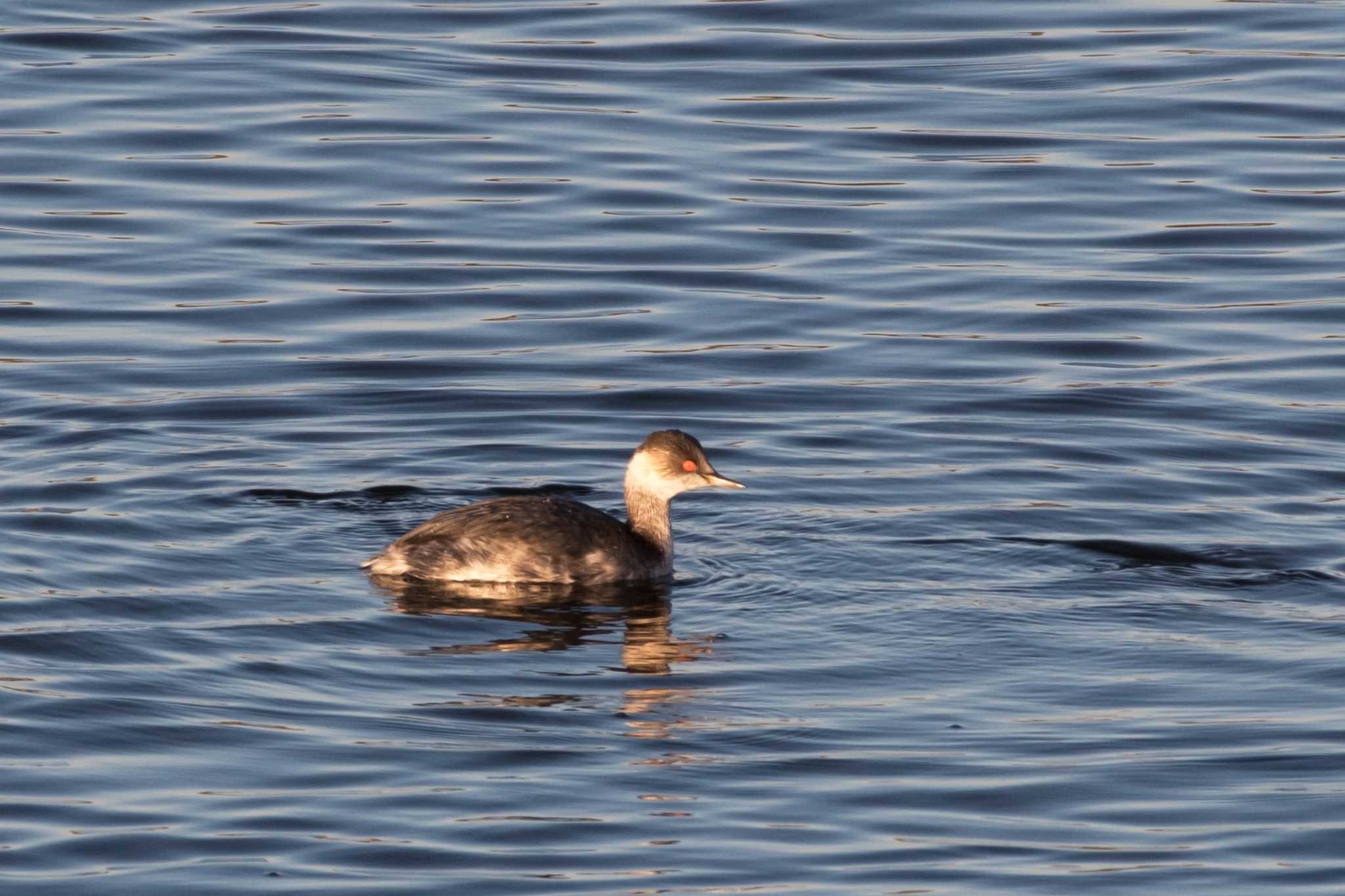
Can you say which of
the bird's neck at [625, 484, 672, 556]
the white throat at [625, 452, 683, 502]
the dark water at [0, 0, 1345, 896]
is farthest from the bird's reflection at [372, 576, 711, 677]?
the white throat at [625, 452, 683, 502]

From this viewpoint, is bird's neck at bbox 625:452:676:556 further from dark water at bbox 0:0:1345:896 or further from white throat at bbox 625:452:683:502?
dark water at bbox 0:0:1345:896

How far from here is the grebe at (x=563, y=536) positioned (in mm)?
12859

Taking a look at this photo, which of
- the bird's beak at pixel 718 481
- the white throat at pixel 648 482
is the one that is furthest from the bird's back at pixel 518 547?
the bird's beak at pixel 718 481

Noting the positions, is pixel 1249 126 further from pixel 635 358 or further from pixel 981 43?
pixel 635 358

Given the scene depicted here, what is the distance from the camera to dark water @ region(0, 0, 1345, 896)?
977 cm

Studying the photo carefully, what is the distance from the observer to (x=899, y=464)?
1482 cm

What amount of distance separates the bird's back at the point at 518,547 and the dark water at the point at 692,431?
0.22m

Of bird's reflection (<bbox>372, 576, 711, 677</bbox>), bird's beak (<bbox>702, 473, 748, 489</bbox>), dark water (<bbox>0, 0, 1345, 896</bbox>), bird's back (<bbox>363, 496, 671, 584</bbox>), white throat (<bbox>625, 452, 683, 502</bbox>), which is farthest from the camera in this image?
white throat (<bbox>625, 452, 683, 502</bbox>)

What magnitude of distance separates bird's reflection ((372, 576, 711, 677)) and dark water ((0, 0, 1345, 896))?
2.3 inches

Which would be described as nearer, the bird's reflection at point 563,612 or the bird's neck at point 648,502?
the bird's reflection at point 563,612

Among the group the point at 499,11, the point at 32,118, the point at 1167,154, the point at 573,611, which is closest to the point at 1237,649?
the point at 573,611

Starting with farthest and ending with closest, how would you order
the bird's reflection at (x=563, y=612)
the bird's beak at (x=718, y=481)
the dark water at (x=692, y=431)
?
the bird's beak at (x=718, y=481), the bird's reflection at (x=563, y=612), the dark water at (x=692, y=431)

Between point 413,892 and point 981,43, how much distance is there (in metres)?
17.1

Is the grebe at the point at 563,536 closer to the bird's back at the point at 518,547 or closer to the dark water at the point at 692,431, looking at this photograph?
the bird's back at the point at 518,547
